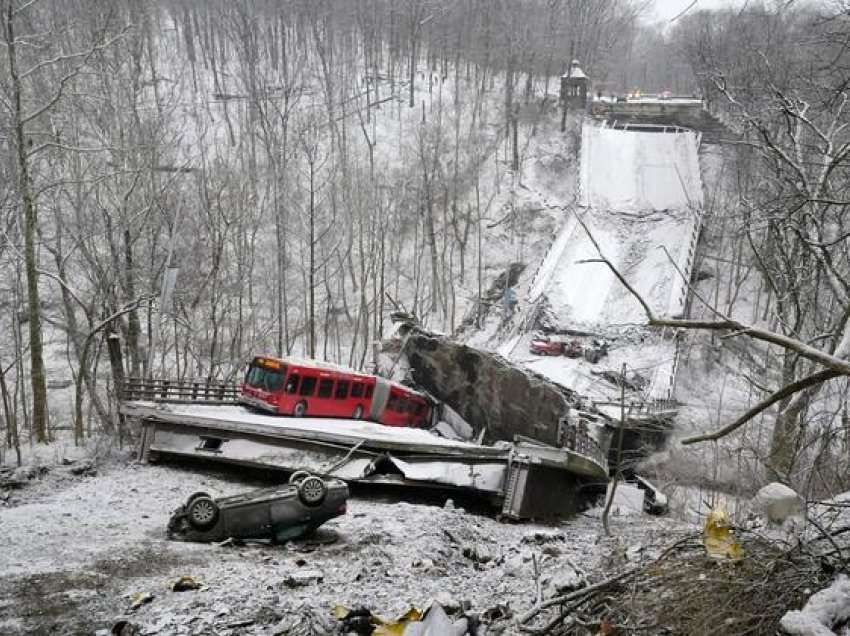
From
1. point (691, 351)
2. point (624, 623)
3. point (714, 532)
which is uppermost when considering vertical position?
point (714, 532)

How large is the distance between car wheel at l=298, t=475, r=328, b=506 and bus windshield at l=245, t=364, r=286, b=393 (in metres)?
8.94

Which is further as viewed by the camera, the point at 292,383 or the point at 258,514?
the point at 292,383

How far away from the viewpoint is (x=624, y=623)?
505 cm

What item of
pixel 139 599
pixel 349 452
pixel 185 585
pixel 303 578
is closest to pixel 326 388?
pixel 349 452

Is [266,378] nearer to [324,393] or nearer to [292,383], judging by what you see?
[292,383]

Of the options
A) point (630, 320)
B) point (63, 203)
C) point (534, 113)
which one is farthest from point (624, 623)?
point (534, 113)

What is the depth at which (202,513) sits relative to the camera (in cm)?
1016

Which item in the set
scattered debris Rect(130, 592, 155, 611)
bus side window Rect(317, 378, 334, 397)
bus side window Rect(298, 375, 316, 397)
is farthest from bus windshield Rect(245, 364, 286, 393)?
scattered debris Rect(130, 592, 155, 611)

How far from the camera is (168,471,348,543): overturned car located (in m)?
10.2

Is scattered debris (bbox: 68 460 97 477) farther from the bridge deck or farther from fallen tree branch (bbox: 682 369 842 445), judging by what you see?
fallen tree branch (bbox: 682 369 842 445)

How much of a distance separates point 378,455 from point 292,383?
5.68 meters

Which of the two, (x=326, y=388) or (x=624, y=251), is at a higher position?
(x=624, y=251)

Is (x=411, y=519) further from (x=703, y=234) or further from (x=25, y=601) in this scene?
(x=703, y=234)

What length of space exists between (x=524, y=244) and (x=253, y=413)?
30.5m
